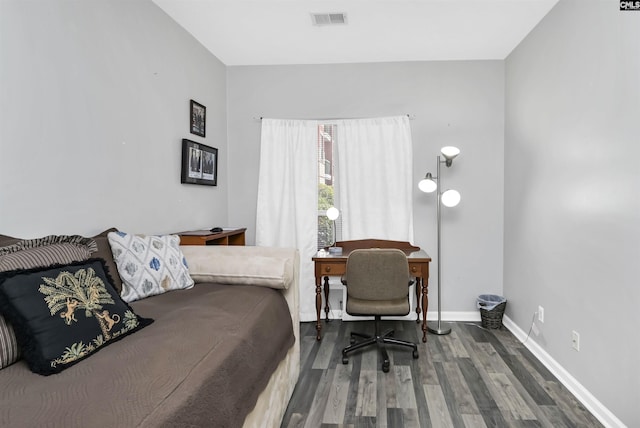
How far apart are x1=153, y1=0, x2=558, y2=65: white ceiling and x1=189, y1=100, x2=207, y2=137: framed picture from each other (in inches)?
23.2

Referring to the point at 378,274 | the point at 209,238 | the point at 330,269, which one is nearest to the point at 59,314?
the point at 209,238

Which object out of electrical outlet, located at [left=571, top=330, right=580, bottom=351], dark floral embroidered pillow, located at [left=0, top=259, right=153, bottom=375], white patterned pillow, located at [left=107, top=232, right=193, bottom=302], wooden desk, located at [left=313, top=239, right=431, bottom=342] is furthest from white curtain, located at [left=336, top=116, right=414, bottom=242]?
dark floral embroidered pillow, located at [left=0, top=259, right=153, bottom=375]

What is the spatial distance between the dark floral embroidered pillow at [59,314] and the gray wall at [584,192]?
7.60ft

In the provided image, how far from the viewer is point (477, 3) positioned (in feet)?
8.83

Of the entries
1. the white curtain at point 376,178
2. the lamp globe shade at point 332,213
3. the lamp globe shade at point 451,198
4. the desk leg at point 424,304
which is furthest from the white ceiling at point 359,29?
the desk leg at point 424,304

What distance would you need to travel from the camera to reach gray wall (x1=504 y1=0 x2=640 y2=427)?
1883 millimetres

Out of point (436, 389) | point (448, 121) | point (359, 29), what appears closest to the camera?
point (436, 389)

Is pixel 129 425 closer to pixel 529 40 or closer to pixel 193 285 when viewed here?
pixel 193 285

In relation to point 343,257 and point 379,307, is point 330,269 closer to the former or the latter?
point 343,257

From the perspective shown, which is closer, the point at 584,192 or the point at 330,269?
the point at 584,192

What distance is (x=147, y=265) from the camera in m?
1.97

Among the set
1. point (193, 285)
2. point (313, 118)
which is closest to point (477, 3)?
point (313, 118)

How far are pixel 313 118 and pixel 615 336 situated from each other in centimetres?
297

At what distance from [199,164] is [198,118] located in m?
0.40
